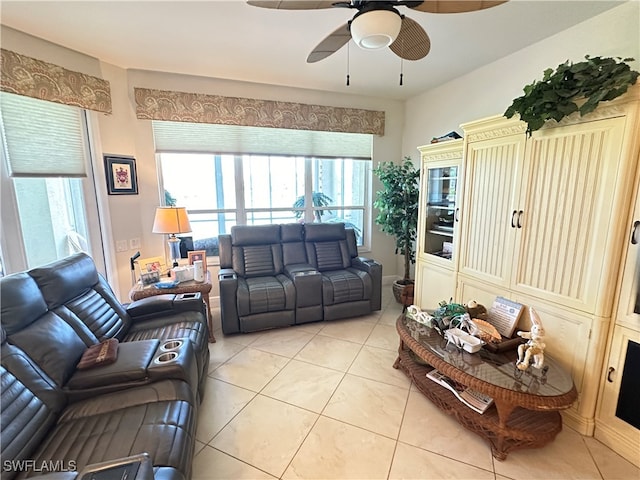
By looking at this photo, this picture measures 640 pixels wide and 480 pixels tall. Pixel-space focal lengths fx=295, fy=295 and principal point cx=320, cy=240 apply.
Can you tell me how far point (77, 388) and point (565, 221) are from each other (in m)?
2.88

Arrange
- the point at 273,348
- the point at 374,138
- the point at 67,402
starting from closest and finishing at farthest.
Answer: the point at 67,402, the point at 273,348, the point at 374,138

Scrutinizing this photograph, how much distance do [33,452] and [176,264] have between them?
1.99 metres

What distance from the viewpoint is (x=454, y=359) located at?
72.2 inches

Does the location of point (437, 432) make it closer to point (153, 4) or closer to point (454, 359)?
point (454, 359)

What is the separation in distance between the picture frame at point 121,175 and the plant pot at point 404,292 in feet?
10.7

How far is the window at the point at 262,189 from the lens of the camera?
3613 mm

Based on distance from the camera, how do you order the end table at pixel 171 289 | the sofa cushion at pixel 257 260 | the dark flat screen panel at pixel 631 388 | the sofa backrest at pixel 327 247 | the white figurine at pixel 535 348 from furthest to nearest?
the sofa backrest at pixel 327 247
the sofa cushion at pixel 257 260
the end table at pixel 171 289
the white figurine at pixel 535 348
the dark flat screen panel at pixel 631 388

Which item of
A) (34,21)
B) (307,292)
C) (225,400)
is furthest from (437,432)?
(34,21)

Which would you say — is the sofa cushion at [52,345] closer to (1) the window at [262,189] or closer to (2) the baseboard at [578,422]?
(1) the window at [262,189]

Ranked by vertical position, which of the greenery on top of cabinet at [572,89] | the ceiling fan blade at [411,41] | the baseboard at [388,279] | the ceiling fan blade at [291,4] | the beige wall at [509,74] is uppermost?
the beige wall at [509,74]

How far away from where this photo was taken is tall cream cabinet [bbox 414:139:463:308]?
276 centimetres

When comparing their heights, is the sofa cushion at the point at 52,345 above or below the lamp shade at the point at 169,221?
below

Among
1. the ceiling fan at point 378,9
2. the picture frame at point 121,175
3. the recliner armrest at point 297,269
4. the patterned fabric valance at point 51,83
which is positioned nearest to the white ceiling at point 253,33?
the patterned fabric valance at point 51,83

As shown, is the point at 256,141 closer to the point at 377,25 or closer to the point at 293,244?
the point at 293,244
